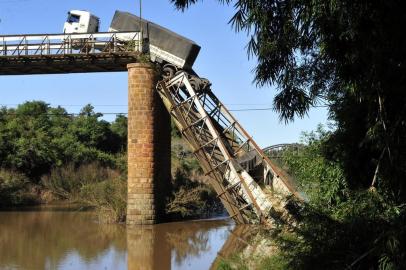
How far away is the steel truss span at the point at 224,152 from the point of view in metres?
21.2

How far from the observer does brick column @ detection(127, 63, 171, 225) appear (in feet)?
76.3

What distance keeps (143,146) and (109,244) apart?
17.5ft

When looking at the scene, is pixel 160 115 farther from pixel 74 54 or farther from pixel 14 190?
pixel 14 190

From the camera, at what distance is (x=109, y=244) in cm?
1941

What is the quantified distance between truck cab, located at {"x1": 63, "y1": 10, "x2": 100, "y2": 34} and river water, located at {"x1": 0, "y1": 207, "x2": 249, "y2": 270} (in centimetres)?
1172

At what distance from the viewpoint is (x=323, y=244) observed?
7.84 meters

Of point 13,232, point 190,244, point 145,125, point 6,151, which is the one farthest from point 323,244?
point 6,151

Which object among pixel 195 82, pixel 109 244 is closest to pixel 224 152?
pixel 195 82

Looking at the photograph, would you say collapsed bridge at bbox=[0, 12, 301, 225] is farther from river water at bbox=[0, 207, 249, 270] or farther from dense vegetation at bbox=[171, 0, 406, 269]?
dense vegetation at bbox=[171, 0, 406, 269]

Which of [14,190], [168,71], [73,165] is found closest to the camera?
[168,71]

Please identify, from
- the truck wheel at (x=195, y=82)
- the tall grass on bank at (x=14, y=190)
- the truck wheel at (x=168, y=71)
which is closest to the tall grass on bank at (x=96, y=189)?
the tall grass on bank at (x=14, y=190)

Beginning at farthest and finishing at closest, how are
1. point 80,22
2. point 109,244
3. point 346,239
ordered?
point 80,22, point 109,244, point 346,239

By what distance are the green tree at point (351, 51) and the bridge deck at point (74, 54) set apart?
16845 mm

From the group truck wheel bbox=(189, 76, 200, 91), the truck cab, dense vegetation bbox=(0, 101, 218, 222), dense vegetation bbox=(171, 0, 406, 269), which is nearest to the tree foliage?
dense vegetation bbox=(0, 101, 218, 222)
